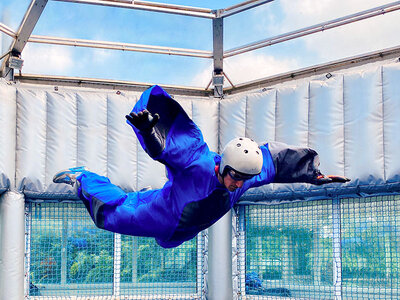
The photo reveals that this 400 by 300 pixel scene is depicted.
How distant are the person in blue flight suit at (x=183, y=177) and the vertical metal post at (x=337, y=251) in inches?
74.3

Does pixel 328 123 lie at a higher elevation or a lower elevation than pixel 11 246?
higher

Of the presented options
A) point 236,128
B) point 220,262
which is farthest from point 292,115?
point 220,262

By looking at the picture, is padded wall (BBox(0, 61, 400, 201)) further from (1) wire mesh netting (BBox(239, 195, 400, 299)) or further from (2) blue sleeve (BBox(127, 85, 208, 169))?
(2) blue sleeve (BBox(127, 85, 208, 169))

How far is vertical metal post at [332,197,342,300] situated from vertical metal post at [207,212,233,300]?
1.01 meters

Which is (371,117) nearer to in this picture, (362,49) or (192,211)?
(362,49)

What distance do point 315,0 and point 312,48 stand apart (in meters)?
0.50

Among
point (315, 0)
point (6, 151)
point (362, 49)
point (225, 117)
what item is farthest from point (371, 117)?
point (6, 151)

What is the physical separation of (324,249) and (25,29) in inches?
131

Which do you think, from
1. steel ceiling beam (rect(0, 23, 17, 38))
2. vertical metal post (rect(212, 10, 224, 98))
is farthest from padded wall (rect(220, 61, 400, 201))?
steel ceiling beam (rect(0, 23, 17, 38))

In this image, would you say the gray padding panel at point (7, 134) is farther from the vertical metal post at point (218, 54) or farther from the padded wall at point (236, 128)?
the vertical metal post at point (218, 54)

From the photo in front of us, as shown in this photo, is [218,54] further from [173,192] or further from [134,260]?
[173,192]

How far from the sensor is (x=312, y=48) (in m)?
4.34

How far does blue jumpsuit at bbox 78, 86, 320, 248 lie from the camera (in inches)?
79.6

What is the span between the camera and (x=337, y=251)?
403 centimetres
